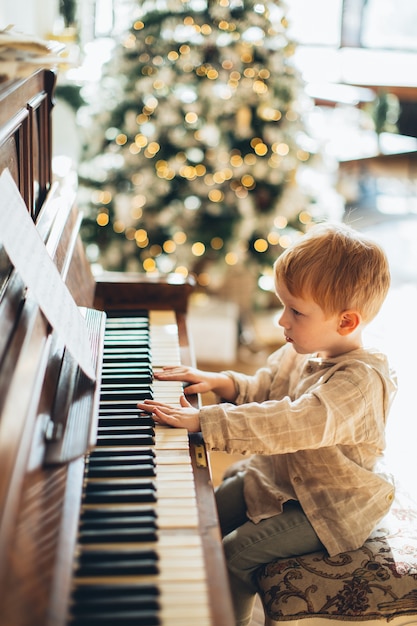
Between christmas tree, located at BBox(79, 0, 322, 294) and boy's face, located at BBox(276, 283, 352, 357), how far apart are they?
2.30 metres

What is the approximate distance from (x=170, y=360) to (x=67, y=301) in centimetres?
49

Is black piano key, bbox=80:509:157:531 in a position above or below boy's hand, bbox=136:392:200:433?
above

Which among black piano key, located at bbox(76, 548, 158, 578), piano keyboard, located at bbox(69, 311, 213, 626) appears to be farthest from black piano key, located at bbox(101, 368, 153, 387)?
black piano key, located at bbox(76, 548, 158, 578)

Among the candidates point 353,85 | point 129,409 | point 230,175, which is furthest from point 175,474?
point 353,85

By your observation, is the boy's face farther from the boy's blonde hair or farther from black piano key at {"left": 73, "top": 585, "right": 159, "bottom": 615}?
black piano key at {"left": 73, "top": 585, "right": 159, "bottom": 615}

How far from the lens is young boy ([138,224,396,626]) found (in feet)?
5.24

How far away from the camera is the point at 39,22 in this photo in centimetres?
398

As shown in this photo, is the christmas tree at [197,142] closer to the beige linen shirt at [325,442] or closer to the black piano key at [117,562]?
the beige linen shirt at [325,442]

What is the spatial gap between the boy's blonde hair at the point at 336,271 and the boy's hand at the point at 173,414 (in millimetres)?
395

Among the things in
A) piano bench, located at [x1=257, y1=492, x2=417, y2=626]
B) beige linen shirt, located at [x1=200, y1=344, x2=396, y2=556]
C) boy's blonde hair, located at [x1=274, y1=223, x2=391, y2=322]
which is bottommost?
piano bench, located at [x1=257, y1=492, x2=417, y2=626]

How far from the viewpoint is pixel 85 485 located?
1.28 meters

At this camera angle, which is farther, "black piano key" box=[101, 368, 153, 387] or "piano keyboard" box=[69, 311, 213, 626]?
"black piano key" box=[101, 368, 153, 387]

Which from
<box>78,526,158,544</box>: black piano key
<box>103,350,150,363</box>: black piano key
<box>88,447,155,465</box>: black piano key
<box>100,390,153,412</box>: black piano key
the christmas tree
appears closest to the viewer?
<box>78,526,158,544</box>: black piano key

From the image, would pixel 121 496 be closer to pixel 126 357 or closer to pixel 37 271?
pixel 37 271
